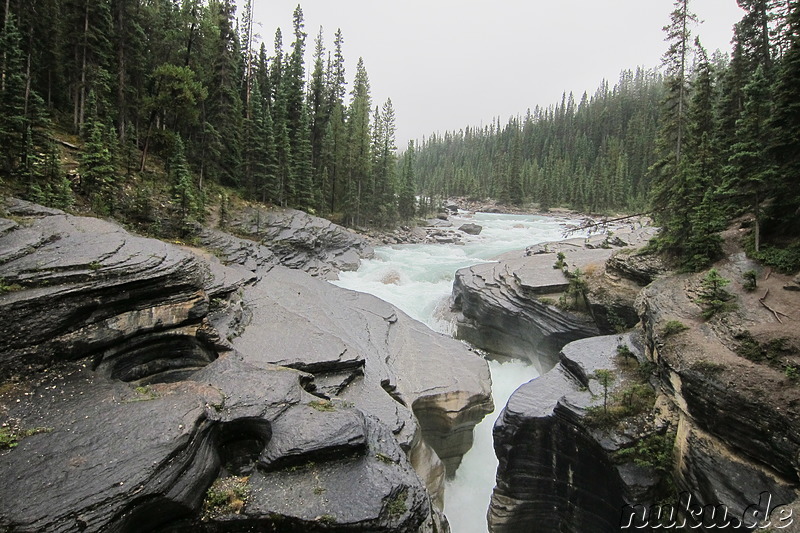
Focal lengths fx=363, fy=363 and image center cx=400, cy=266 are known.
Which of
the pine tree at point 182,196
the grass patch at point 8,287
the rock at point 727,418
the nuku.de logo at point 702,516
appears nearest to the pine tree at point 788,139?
the rock at point 727,418

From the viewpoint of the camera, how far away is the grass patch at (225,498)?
4934mm

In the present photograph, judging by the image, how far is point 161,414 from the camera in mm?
5629

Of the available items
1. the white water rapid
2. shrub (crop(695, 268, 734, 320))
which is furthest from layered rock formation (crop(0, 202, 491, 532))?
shrub (crop(695, 268, 734, 320))

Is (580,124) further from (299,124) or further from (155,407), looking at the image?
(155,407)

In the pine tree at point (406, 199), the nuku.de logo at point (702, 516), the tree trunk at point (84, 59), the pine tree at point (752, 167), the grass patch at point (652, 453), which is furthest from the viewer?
the pine tree at point (406, 199)

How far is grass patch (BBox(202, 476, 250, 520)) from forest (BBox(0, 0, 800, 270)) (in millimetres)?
12861

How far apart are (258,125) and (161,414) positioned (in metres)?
27.5

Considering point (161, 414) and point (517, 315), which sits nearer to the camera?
point (161, 414)

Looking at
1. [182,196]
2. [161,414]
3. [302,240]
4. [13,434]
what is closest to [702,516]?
[161,414]

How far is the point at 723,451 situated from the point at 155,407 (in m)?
10.1

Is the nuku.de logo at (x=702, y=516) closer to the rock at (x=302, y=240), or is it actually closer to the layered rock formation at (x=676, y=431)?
the layered rock formation at (x=676, y=431)

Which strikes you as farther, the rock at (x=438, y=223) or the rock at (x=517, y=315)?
the rock at (x=438, y=223)

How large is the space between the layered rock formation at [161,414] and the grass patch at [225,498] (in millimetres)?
18

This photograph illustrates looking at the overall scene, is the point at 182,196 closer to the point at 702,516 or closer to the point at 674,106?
the point at 702,516
